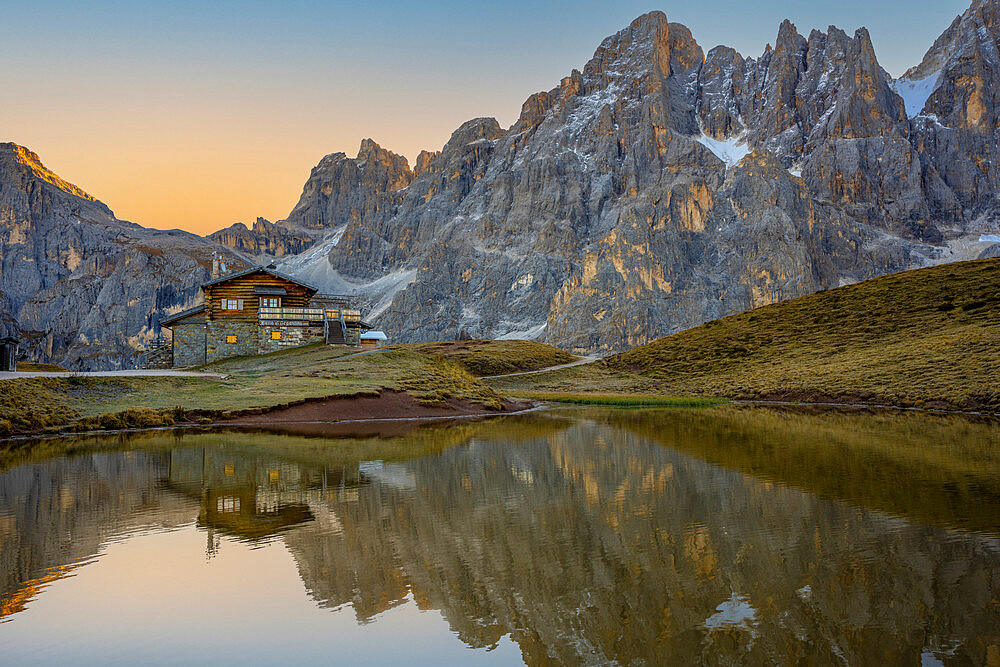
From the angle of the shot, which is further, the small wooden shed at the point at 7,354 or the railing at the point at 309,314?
the railing at the point at 309,314

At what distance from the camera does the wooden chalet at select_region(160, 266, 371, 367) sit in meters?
62.1

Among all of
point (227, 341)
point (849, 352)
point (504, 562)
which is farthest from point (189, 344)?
point (849, 352)

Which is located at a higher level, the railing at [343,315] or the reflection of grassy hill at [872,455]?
the railing at [343,315]

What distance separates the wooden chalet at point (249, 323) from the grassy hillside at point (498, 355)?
18406 millimetres

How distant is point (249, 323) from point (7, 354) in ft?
61.3

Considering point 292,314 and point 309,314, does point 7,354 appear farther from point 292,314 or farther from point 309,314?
point 309,314

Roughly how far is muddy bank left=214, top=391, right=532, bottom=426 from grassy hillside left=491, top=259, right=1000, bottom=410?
28.2m

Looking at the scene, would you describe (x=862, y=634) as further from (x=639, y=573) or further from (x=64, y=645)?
(x=64, y=645)

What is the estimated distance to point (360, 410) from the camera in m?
37.2

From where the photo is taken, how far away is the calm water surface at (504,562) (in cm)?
709

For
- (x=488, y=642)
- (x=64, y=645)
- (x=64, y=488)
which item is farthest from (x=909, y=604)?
(x=64, y=488)

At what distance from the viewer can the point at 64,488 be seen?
15820 mm

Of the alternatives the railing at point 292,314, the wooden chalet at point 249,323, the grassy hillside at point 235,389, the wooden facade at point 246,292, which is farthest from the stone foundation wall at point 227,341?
the grassy hillside at point 235,389

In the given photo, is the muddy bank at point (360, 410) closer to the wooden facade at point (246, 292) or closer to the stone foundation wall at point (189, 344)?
the wooden facade at point (246, 292)
